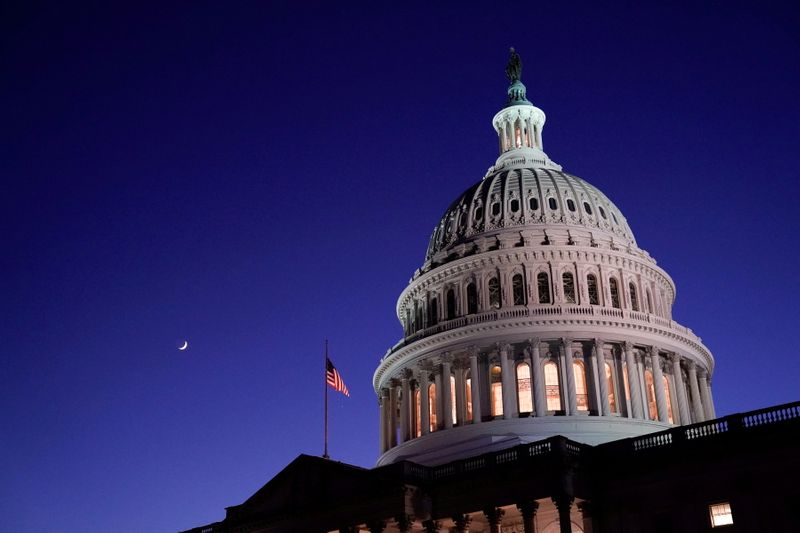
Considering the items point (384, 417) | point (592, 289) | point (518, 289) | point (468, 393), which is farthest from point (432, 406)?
point (592, 289)

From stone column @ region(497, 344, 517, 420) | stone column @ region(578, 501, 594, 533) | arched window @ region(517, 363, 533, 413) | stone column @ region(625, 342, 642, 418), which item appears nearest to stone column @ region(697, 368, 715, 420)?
stone column @ region(625, 342, 642, 418)

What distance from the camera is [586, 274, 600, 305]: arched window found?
7250 cm

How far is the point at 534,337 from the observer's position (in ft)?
226

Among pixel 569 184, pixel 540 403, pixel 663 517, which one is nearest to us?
pixel 663 517

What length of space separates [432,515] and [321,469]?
788 cm

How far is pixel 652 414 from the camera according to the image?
6919 centimetres

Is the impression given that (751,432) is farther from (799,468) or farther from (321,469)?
(321,469)

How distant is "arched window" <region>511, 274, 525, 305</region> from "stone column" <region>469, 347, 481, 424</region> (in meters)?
5.68

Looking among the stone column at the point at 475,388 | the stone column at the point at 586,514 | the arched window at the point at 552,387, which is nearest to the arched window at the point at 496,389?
the stone column at the point at 475,388

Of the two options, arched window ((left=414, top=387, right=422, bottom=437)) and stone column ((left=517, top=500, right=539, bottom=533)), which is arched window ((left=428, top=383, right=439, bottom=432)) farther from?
stone column ((left=517, top=500, right=539, bottom=533))

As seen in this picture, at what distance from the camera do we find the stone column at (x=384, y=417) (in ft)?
256

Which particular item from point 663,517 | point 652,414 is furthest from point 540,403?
point 663,517

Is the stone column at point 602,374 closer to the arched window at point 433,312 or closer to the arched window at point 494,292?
the arched window at point 494,292

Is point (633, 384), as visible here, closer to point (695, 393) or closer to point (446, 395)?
point (695, 393)
